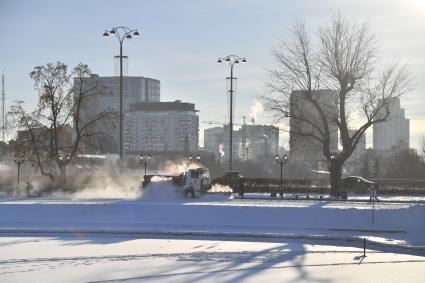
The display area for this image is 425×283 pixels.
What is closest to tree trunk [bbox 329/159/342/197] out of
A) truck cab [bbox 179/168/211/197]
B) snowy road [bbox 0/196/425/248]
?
truck cab [bbox 179/168/211/197]

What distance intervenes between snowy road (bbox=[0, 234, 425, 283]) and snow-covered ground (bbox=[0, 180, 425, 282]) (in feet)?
0.10

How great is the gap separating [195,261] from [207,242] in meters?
4.92

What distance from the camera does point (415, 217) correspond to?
27891 mm

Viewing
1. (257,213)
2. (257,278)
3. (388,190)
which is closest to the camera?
(257,278)

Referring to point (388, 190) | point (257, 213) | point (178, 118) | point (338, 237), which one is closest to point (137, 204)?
point (257, 213)

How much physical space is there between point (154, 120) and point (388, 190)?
121897mm

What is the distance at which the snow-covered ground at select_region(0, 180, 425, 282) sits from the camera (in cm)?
1708

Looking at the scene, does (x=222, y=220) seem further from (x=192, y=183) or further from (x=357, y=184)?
(x=357, y=184)

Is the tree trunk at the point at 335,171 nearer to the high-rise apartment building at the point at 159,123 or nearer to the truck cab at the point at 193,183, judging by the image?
the truck cab at the point at 193,183

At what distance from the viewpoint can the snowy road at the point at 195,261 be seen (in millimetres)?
16438

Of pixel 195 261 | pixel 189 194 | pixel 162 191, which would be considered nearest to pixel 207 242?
pixel 195 261

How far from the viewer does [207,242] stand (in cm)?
2406

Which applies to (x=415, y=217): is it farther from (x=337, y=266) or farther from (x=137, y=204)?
(x=137, y=204)

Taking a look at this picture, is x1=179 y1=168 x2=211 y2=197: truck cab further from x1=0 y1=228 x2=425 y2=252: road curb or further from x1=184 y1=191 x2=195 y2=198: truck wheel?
x1=0 y1=228 x2=425 y2=252: road curb
